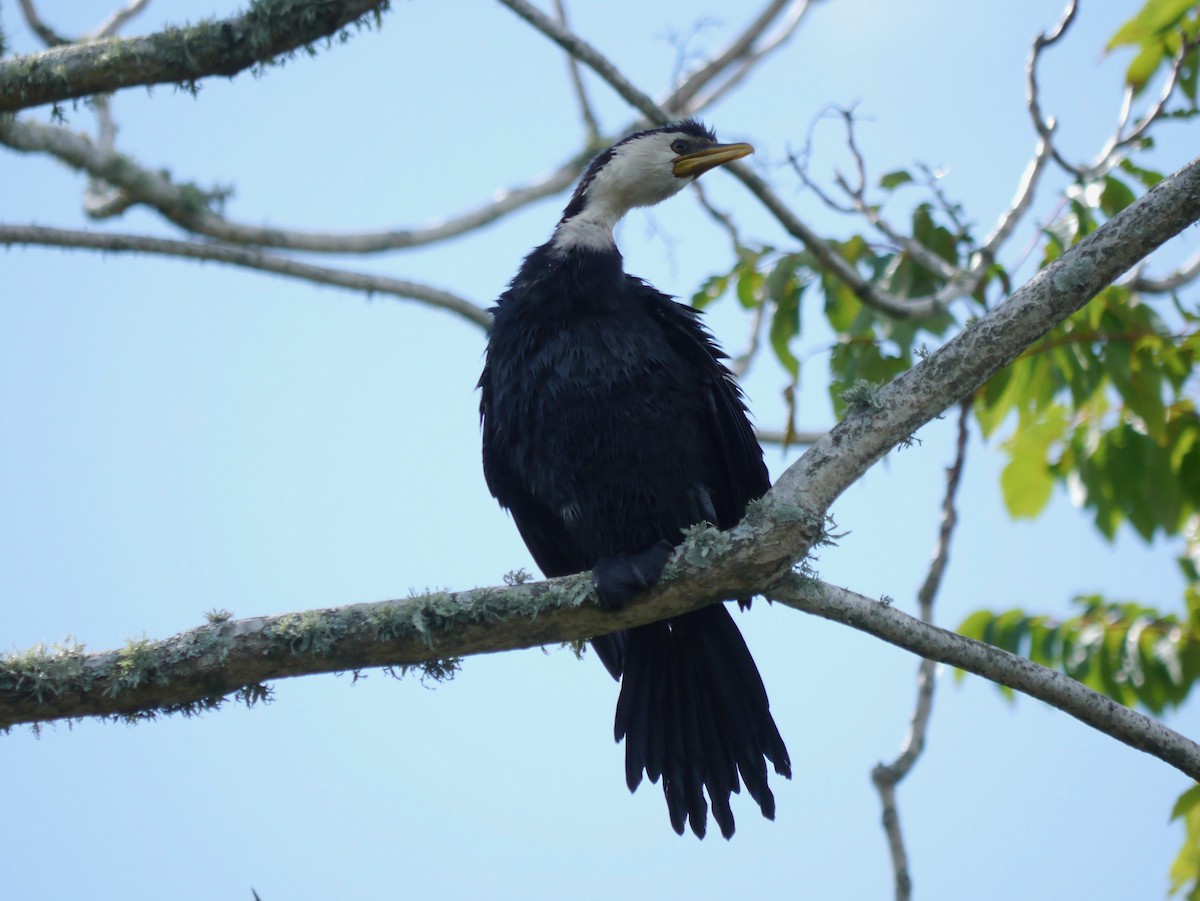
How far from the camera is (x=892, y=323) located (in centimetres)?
432

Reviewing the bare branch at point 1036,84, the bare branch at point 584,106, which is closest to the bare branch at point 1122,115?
the bare branch at point 1036,84

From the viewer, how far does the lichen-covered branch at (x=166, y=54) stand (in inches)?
137

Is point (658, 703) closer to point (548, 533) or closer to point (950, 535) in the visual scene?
point (548, 533)

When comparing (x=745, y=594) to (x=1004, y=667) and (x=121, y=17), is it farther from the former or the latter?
(x=121, y=17)

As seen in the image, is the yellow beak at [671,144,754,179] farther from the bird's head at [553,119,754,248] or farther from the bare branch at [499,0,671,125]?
the bare branch at [499,0,671,125]

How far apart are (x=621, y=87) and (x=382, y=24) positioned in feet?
2.96

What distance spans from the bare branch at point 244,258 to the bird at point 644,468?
75 centimetres

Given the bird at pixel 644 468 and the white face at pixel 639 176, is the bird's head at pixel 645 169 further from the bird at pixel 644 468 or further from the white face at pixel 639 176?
the bird at pixel 644 468

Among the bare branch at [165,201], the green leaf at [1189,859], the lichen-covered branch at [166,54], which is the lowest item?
the green leaf at [1189,859]

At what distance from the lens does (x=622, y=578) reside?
8.96 ft

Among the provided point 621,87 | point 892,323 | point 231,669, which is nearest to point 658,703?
point 231,669

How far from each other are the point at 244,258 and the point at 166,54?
165 centimetres

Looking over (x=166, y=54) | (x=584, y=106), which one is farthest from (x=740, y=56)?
(x=166, y=54)

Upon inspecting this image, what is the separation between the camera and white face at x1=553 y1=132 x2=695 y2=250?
3.90 metres
